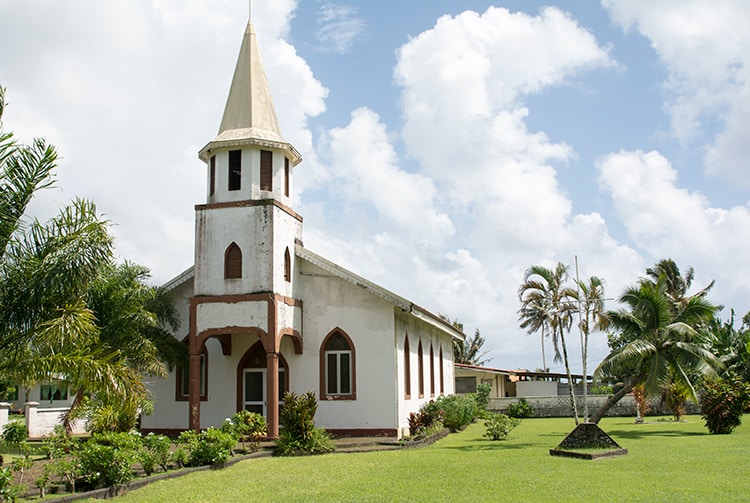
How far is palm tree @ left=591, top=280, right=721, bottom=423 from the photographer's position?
21.2m

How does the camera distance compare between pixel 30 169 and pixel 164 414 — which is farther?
pixel 164 414

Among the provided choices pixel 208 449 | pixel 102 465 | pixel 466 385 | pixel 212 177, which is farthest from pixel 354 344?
pixel 466 385

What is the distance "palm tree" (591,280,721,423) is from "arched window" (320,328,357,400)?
7302mm

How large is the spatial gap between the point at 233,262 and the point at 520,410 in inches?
805

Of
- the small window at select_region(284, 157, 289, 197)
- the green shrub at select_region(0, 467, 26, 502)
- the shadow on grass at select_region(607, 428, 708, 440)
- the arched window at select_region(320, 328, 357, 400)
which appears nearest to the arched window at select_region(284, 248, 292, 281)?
the small window at select_region(284, 157, 289, 197)

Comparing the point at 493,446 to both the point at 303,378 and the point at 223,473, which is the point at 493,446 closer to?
the point at 303,378

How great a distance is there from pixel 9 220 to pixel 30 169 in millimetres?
1022

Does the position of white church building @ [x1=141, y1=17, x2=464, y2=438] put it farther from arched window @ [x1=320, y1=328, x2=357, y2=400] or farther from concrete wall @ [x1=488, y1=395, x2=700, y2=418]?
concrete wall @ [x1=488, y1=395, x2=700, y2=418]

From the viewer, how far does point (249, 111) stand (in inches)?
931

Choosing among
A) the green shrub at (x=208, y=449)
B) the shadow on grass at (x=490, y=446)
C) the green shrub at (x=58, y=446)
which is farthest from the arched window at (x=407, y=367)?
the green shrub at (x=58, y=446)

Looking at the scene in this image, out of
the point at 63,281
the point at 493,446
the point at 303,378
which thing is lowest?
the point at 493,446

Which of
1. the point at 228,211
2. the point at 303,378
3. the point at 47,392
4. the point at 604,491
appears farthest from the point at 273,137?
the point at 47,392

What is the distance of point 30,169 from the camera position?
13711 mm

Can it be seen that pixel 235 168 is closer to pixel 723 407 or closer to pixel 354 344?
pixel 354 344
